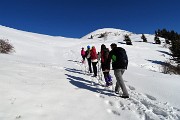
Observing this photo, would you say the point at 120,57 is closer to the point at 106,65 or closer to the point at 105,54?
the point at 106,65

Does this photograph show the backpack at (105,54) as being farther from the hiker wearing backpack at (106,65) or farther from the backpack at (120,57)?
the backpack at (120,57)

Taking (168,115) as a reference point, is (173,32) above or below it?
above

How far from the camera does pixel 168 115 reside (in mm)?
6336

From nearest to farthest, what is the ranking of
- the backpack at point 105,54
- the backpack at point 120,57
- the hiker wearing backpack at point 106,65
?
the backpack at point 120,57, the hiker wearing backpack at point 106,65, the backpack at point 105,54

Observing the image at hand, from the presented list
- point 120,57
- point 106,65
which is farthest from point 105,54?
point 120,57

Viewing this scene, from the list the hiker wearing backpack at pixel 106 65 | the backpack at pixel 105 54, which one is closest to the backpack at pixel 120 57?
the hiker wearing backpack at pixel 106 65

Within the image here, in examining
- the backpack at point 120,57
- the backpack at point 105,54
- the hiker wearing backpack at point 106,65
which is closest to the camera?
the backpack at point 120,57

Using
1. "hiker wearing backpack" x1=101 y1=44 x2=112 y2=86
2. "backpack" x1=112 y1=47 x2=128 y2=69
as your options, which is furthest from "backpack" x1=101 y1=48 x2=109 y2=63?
"backpack" x1=112 y1=47 x2=128 y2=69

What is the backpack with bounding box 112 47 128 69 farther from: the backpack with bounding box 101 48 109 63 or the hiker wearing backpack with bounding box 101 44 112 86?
the backpack with bounding box 101 48 109 63

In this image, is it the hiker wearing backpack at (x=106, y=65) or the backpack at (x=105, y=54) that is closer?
the hiker wearing backpack at (x=106, y=65)

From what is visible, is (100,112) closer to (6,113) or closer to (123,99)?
(123,99)

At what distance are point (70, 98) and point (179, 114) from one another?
11.0 feet

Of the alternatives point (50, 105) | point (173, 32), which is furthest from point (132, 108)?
point (173, 32)

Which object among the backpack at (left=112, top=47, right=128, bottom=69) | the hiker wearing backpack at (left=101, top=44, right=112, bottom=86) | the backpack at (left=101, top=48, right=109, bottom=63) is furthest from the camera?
the backpack at (left=101, top=48, right=109, bottom=63)
